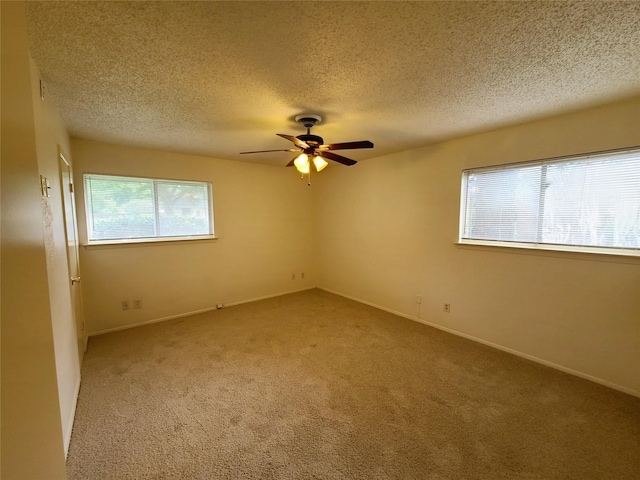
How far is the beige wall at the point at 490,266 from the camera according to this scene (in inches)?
87.4

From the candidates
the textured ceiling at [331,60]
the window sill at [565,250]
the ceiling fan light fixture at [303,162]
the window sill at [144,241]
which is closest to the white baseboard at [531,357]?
the window sill at [565,250]

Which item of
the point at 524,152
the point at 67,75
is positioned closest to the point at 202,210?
the point at 67,75

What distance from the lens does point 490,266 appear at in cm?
293

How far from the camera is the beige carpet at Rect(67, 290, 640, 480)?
5.14ft

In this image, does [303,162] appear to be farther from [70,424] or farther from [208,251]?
[70,424]

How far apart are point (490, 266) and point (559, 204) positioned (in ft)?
2.76

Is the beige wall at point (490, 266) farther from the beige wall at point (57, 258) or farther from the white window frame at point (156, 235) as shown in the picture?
the beige wall at point (57, 258)

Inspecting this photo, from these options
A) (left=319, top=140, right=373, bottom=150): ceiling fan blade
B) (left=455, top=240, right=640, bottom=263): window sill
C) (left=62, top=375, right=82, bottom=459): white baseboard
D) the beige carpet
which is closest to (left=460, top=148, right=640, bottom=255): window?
(left=455, top=240, right=640, bottom=263): window sill

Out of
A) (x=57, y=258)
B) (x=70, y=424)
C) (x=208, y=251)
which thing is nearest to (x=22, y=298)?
(x=57, y=258)

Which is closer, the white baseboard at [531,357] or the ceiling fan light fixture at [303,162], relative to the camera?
the white baseboard at [531,357]

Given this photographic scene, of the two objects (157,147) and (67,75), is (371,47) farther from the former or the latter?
(157,147)

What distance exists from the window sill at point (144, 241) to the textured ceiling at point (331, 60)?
133 centimetres

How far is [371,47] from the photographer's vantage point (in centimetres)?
144

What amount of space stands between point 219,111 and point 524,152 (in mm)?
2894
